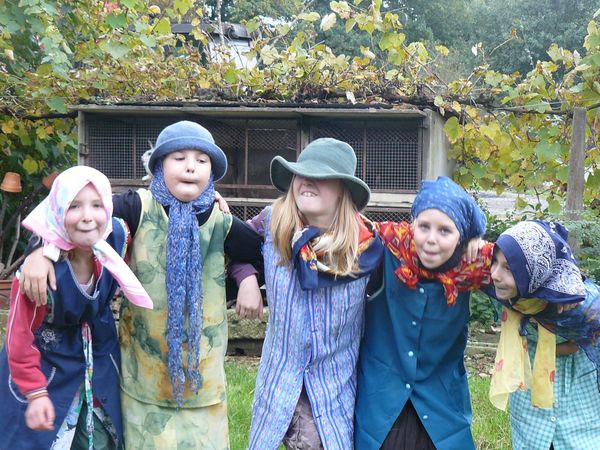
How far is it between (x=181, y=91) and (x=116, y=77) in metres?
0.53

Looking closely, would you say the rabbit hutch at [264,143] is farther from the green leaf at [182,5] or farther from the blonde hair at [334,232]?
the blonde hair at [334,232]

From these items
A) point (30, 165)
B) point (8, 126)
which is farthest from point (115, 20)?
point (30, 165)

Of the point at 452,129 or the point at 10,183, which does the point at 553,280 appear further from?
the point at 10,183

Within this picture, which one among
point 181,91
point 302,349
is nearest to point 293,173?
point 302,349

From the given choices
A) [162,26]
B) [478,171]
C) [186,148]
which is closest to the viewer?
[186,148]

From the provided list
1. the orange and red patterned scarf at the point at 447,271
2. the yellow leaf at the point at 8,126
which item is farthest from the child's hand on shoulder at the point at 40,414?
the yellow leaf at the point at 8,126

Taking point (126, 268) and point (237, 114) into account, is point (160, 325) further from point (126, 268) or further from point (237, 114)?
point (237, 114)

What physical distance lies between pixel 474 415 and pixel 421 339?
1.84 metres

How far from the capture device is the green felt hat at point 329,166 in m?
2.83

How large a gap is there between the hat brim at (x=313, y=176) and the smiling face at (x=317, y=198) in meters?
0.04

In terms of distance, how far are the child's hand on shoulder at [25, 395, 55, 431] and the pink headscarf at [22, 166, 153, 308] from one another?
444 mm

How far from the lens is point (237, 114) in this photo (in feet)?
19.0

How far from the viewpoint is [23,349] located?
254cm

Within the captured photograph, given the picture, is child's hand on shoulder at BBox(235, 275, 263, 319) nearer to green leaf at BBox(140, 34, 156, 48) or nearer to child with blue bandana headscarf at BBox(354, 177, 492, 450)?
child with blue bandana headscarf at BBox(354, 177, 492, 450)
